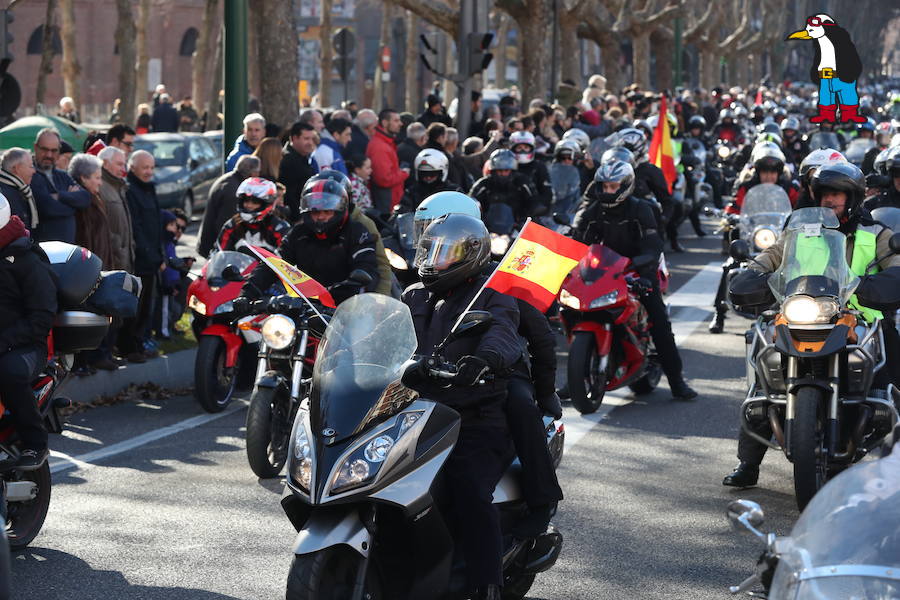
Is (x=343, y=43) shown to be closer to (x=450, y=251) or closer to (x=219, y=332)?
(x=219, y=332)

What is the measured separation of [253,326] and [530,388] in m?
4.69

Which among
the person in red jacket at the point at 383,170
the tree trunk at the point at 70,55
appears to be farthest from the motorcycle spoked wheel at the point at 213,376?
the tree trunk at the point at 70,55

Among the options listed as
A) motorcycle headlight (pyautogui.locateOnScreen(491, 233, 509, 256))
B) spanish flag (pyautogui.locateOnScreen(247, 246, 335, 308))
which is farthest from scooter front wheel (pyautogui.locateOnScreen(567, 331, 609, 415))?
motorcycle headlight (pyautogui.locateOnScreen(491, 233, 509, 256))

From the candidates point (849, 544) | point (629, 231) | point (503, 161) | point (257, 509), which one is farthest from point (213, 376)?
point (849, 544)

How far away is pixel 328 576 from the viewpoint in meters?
5.12

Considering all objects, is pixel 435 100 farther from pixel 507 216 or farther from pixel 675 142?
pixel 507 216

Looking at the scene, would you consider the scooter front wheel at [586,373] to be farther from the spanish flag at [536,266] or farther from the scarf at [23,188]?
the spanish flag at [536,266]

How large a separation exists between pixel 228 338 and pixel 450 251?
16.1 ft

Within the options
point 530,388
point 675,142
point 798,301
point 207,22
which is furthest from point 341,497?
point 207,22

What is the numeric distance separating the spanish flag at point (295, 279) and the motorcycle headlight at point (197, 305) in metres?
1.72

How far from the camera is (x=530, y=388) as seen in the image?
19.7 ft

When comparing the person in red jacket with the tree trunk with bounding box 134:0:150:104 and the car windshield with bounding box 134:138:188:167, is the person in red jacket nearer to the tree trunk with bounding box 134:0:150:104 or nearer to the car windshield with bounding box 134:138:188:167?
the car windshield with bounding box 134:138:188:167

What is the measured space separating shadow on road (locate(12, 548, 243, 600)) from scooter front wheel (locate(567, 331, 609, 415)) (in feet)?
13.1

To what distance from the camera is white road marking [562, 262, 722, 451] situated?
10156 millimetres
